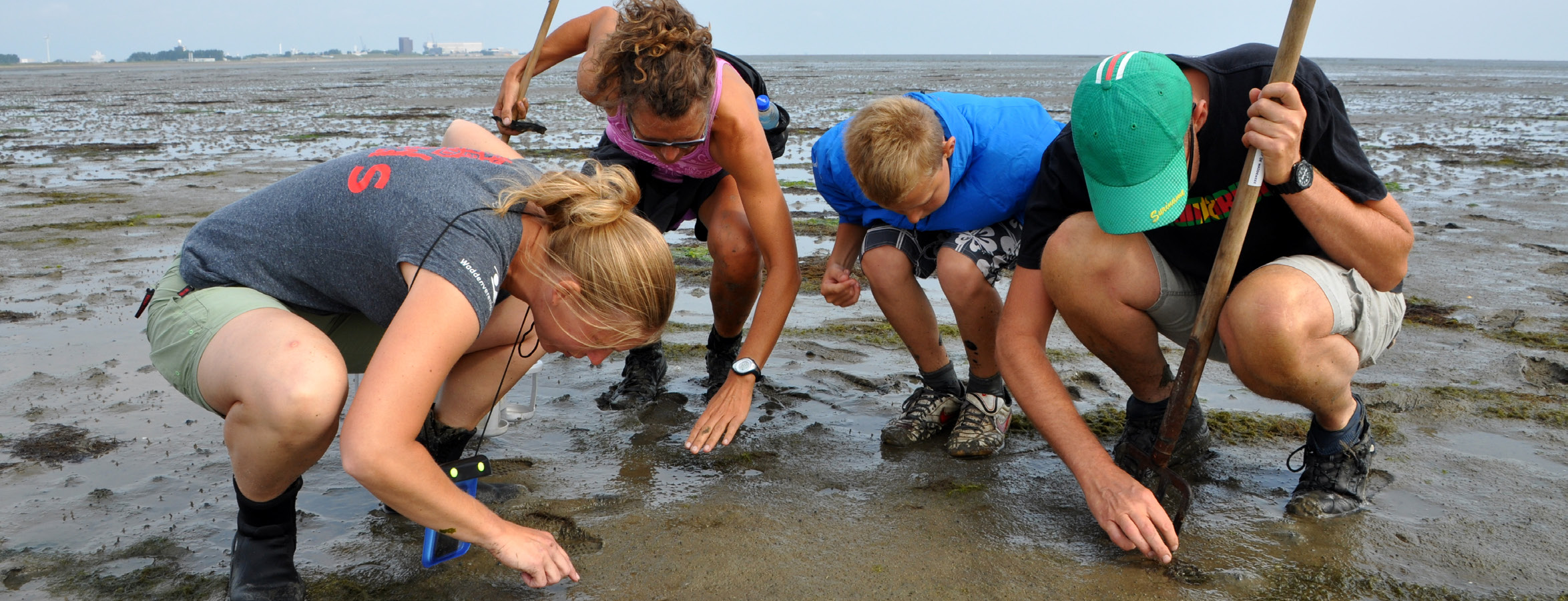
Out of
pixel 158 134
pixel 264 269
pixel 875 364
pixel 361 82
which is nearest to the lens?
pixel 264 269

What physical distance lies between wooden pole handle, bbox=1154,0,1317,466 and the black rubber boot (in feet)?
5.79

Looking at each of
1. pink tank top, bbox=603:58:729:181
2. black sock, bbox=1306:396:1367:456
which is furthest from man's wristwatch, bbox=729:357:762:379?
black sock, bbox=1306:396:1367:456

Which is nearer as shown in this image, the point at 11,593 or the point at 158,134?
the point at 11,593

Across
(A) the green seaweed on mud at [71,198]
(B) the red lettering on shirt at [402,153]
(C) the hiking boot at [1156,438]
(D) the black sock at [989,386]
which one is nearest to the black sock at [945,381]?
(D) the black sock at [989,386]

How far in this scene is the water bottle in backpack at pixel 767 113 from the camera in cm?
346

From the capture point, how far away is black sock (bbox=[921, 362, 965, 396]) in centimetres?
319

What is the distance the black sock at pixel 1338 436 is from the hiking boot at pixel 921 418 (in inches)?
41.4

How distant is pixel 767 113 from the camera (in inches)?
138

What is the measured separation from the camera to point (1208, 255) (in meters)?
2.48

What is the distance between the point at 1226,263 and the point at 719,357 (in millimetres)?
1907

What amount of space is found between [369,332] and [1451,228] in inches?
254

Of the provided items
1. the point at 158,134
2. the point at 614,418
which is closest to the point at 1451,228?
the point at 614,418

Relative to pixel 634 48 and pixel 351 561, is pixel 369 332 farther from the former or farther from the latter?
pixel 634 48

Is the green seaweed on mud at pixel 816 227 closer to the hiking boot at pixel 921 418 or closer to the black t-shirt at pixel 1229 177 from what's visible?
the hiking boot at pixel 921 418
